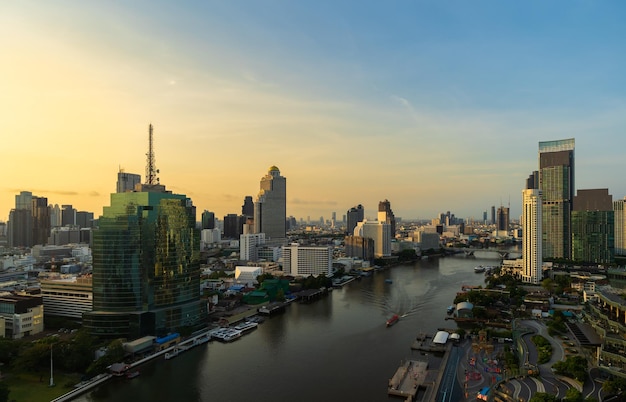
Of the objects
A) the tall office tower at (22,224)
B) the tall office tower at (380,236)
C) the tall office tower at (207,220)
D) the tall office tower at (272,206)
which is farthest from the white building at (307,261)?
the tall office tower at (207,220)

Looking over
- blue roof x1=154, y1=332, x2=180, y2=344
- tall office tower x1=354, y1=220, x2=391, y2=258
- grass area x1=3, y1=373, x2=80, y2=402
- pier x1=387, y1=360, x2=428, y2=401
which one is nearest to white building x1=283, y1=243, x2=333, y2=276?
tall office tower x1=354, y1=220, x2=391, y2=258

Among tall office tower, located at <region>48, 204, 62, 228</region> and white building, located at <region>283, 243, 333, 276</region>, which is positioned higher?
tall office tower, located at <region>48, 204, 62, 228</region>

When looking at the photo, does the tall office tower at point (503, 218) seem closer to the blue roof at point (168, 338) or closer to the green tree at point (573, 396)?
the blue roof at point (168, 338)

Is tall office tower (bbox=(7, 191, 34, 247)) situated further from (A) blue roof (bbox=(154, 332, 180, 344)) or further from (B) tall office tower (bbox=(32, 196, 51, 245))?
(A) blue roof (bbox=(154, 332, 180, 344))

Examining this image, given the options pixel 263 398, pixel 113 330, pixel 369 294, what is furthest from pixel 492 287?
pixel 113 330

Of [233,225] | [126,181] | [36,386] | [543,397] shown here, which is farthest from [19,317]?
[233,225]

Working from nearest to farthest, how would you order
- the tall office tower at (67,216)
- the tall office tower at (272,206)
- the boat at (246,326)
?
the boat at (246,326)
the tall office tower at (272,206)
the tall office tower at (67,216)
